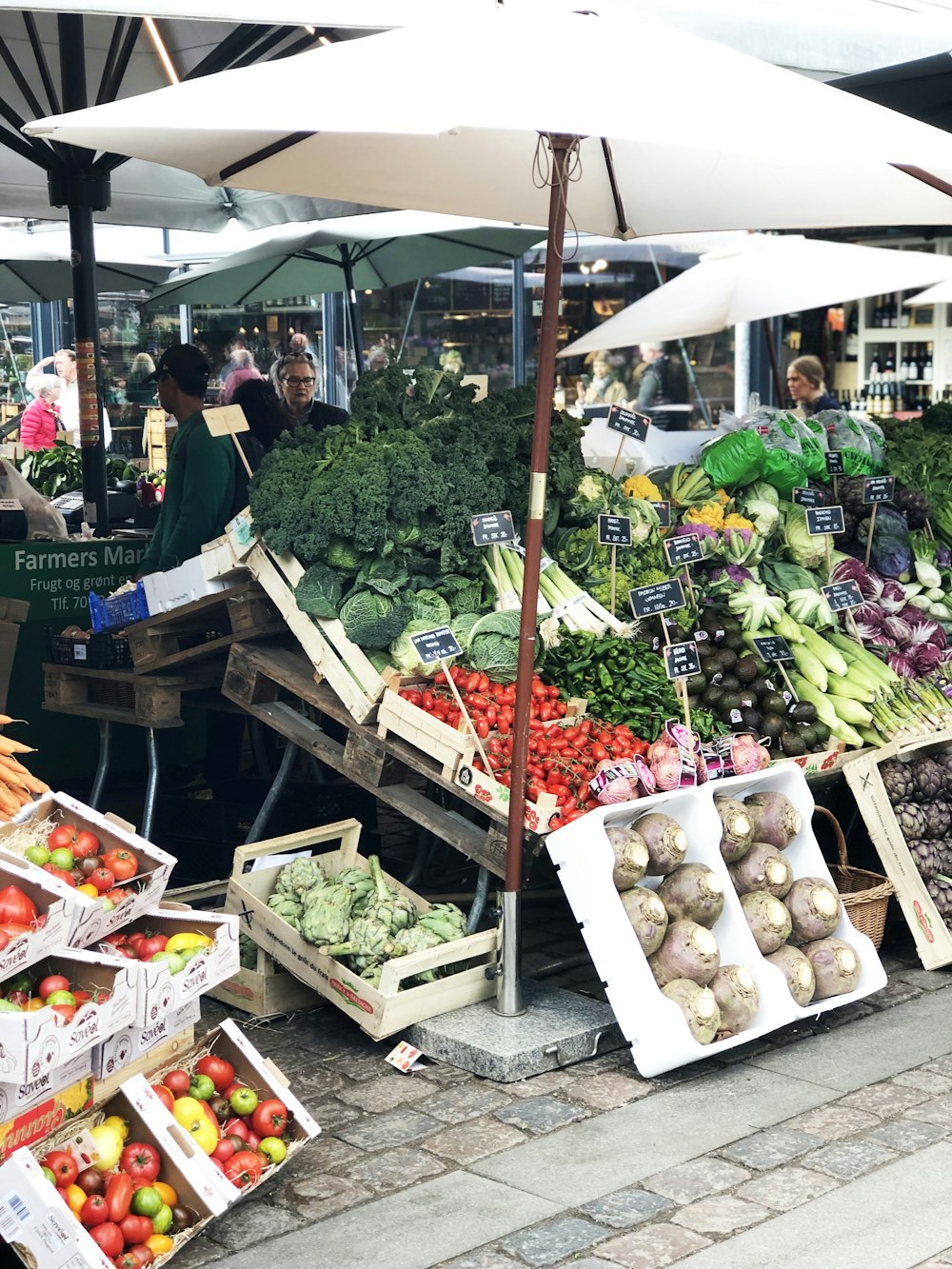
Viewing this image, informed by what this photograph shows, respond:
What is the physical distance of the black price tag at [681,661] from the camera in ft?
16.2

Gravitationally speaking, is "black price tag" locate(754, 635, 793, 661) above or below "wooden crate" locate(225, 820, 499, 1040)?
above

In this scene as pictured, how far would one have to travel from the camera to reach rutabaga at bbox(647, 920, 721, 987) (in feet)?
14.2

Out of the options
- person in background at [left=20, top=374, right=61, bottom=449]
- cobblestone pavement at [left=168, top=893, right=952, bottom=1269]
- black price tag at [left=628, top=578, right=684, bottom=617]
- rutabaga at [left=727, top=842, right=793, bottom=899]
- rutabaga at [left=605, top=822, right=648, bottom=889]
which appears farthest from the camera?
person in background at [left=20, top=374, right=61, bottom=449]

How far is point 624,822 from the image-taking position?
462 cm

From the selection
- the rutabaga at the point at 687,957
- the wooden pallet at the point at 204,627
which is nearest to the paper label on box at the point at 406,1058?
the rutabaga at the point at 687,957

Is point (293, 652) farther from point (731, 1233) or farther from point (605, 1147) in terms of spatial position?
point (731, 1233)

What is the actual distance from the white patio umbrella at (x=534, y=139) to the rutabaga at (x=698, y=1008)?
52cm

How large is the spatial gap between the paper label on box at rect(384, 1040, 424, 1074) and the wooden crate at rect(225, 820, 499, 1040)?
57mm

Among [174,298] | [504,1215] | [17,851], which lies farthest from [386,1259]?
[174,298]

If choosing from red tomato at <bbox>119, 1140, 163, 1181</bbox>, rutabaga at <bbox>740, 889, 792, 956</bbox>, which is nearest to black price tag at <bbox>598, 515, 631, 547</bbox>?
rutabaga at <bbox>740, 889, 792, 956</bbox>

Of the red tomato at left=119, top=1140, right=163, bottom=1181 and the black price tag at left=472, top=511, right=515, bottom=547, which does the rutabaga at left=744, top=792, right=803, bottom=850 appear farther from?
the red tomato at left=119, top=1140, right=163, bottom=1181

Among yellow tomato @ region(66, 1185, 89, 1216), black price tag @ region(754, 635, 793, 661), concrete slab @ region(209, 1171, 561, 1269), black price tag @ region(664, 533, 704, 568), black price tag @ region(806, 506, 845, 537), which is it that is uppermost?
black price tag @ region(806, 506, 845, 537)

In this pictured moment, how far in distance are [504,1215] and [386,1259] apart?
1.08 ft

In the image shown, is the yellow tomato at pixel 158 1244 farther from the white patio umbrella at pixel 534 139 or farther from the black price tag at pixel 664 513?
the black price tag at pixel 664 513
